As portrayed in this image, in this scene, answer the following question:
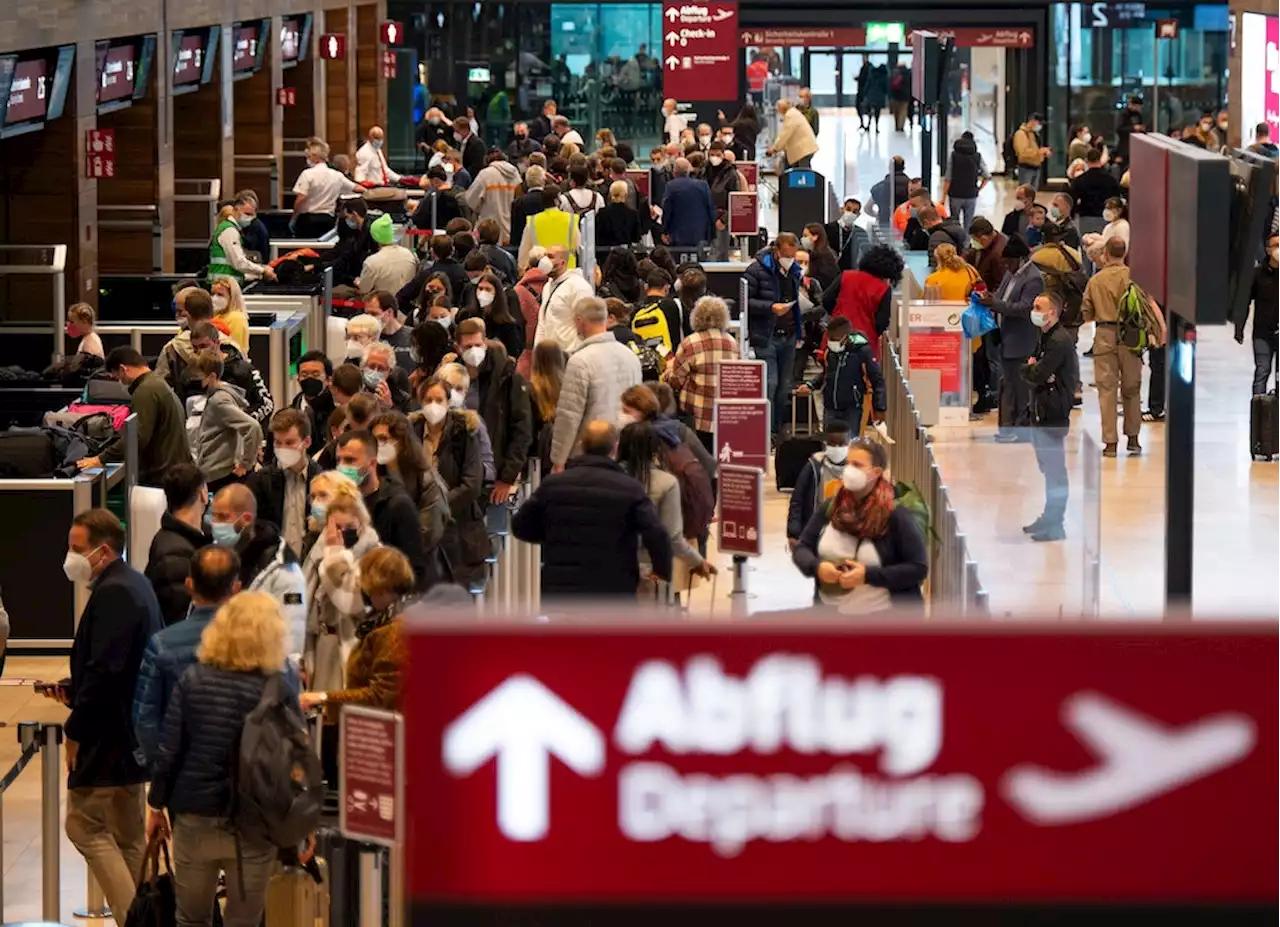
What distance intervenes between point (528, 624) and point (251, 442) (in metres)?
10.0

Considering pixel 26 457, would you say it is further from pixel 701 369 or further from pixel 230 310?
pixel 701 369

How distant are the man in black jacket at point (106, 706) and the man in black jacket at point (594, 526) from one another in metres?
1.98

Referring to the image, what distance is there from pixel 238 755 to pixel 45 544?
6.14m

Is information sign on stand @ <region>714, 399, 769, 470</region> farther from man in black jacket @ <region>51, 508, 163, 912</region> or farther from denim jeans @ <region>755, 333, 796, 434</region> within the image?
man in black jacket @ <region>51, 508, 163, 912</region>

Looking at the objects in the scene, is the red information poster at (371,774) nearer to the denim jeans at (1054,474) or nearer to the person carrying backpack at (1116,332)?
the denim jeans at (1054,474)

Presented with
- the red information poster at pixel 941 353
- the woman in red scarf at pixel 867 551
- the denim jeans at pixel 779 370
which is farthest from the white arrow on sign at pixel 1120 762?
the denim jeans at pixel 779 370

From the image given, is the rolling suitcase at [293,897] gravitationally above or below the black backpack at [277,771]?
below

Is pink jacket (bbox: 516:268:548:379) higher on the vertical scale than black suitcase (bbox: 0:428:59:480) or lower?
higher

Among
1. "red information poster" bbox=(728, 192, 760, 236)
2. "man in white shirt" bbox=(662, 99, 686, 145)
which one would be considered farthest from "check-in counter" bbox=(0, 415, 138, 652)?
"man in white shirt" bbox=(662, 99, 686, 145)

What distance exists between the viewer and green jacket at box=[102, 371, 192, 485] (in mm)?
12977

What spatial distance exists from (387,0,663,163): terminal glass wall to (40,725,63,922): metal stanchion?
122 ft

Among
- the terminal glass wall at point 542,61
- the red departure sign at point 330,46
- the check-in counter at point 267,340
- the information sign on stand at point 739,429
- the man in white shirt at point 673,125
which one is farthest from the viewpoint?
the terminal glass wall at point 542,61

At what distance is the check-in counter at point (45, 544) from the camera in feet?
42.0

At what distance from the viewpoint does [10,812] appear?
1017 cm
